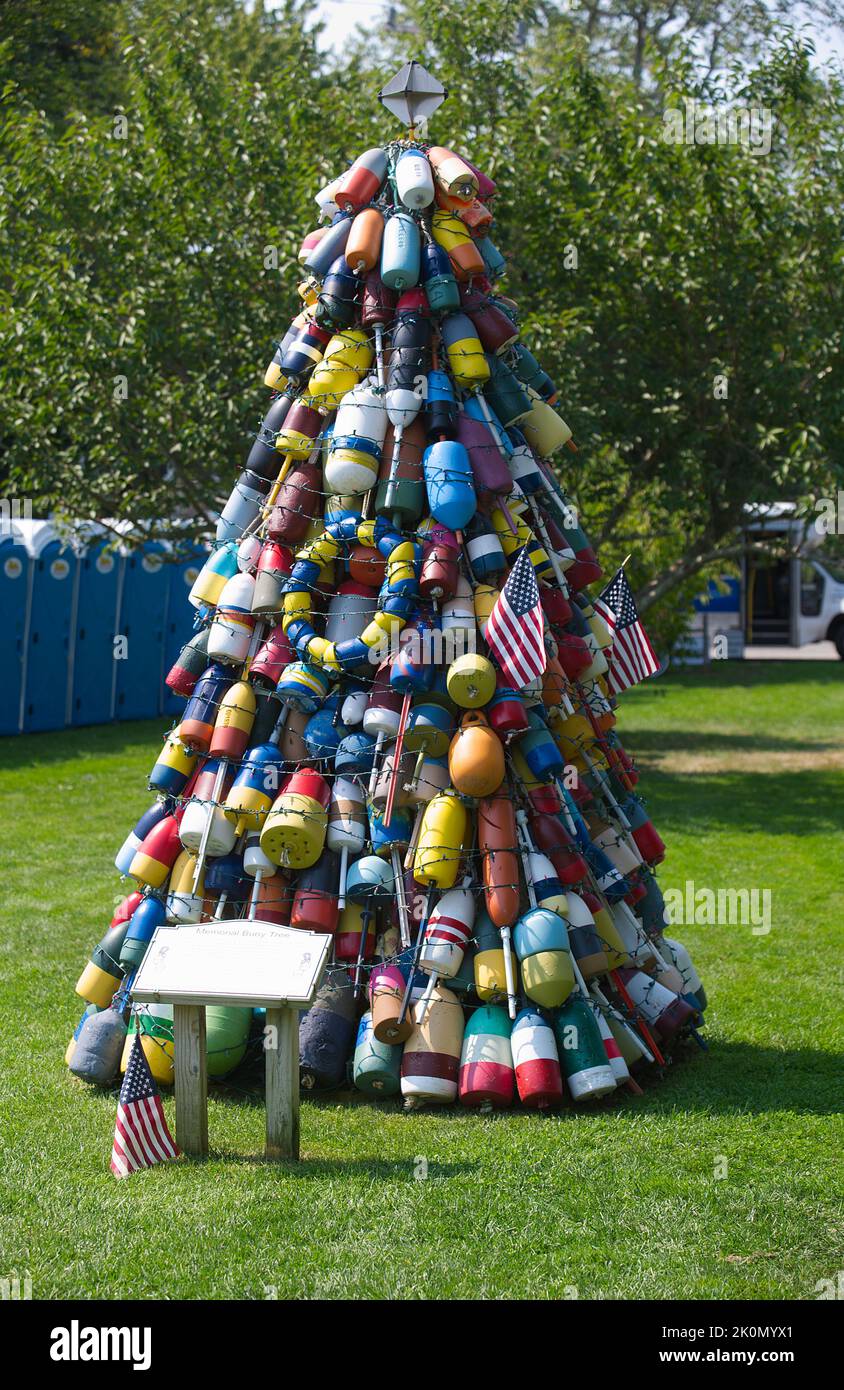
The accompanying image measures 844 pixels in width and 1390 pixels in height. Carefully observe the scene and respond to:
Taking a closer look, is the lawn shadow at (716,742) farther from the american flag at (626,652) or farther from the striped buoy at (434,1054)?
the striped buoy at (434,1054)

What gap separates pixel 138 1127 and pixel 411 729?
74.9 inches

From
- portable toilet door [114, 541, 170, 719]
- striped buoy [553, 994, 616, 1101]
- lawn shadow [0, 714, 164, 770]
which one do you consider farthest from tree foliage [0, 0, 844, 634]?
striped buoy [553, 994, 616, 1101]

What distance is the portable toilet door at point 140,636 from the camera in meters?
19.6

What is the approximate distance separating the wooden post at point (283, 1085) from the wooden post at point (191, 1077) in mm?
243

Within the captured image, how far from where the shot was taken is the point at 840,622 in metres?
32.9

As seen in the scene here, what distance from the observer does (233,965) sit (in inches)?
216

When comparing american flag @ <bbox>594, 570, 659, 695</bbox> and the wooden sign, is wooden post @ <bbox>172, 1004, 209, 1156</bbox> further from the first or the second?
american flag @ <bbox>594, 570, 659, 695</bbox>

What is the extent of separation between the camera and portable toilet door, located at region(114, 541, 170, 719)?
1958 cm

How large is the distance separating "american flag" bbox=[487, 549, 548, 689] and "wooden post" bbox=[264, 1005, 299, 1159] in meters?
1.68

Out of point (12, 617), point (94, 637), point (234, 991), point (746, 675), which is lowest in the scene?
point (234, 991)

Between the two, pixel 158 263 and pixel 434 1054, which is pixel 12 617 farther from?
pixel 434 1054

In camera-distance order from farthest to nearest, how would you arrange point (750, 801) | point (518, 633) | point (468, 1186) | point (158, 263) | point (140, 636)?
point (140, 636) < point (750, 801) < point (158, 263) < point (518, 633) < point (468, 1186)

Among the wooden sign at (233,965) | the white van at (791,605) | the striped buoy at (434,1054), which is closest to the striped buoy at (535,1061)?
the striped buoy at (434,1054)

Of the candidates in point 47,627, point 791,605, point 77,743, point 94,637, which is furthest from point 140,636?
point 791,605
